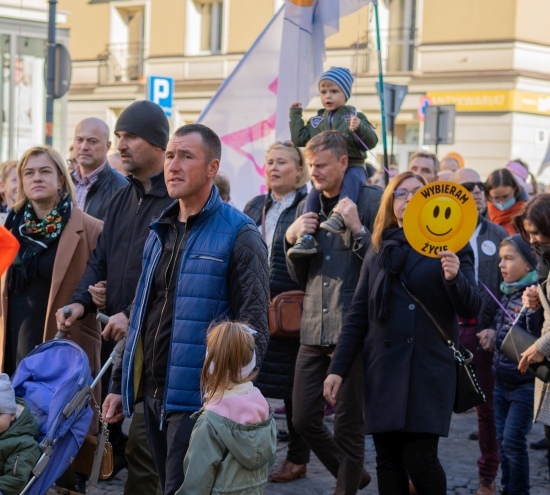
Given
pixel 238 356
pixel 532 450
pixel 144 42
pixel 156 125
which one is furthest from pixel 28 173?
pixel 144 42

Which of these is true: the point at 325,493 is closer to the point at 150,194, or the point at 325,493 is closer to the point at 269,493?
the point at 269,493

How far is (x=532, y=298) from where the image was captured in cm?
629

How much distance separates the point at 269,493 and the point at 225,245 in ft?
8.98

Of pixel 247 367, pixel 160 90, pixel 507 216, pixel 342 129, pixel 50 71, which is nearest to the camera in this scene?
pixel 247 367

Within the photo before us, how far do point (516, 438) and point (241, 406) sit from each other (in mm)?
2874

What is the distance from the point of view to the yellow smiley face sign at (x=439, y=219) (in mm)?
5332

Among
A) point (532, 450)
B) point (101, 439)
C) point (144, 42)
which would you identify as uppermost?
point (144, 42)

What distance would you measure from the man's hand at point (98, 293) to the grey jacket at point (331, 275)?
1.17 metres

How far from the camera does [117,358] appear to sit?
17.3 ft

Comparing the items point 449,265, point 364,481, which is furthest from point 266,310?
point 364,481

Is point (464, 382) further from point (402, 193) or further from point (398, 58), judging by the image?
point (398, 58)

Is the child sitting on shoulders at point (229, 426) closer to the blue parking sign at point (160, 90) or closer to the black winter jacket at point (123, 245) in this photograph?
the black winter jacket at point (123, 245)

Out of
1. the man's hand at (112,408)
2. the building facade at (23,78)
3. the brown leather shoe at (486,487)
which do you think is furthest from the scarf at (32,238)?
the building facade at (23,78)

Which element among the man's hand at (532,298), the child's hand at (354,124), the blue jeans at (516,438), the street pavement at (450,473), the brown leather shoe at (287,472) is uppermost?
the child's hand at (354,124)
